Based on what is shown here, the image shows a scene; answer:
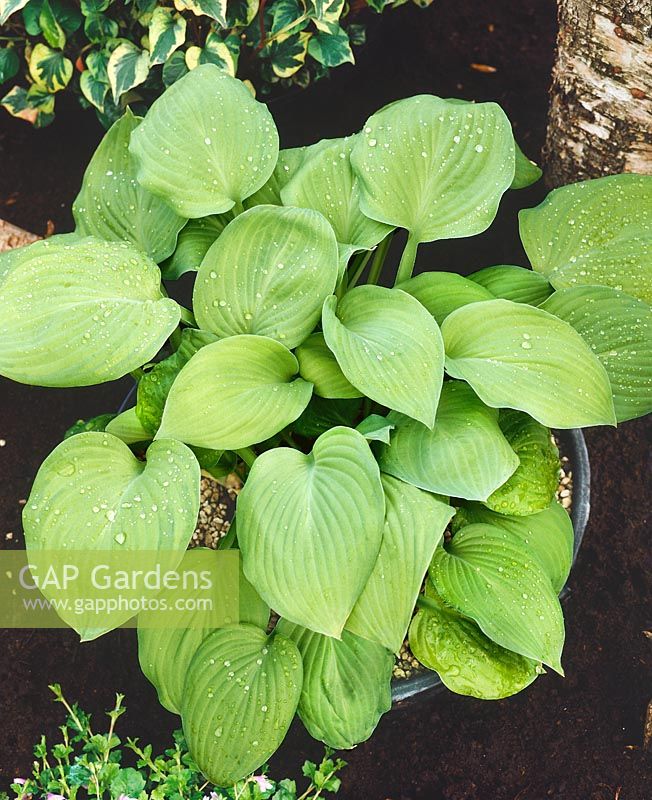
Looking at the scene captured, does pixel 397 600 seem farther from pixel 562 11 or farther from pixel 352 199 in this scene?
pixel 562 11

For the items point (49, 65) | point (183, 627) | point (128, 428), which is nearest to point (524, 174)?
point (128, 428)

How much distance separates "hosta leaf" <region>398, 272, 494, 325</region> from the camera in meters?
1.15

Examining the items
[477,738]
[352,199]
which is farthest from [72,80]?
[477,738]

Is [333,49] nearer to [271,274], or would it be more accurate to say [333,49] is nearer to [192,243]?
[192,243]

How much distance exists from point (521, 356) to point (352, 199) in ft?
1.15

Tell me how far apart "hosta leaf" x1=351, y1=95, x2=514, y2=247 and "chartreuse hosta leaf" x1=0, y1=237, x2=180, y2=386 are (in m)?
0.34

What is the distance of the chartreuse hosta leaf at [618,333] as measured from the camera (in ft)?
3.65

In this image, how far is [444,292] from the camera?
3.82 feet

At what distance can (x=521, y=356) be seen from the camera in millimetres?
1044

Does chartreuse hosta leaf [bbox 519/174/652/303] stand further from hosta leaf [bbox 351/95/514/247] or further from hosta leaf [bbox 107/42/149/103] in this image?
hosta leaf [bbox 107/42/149/103]

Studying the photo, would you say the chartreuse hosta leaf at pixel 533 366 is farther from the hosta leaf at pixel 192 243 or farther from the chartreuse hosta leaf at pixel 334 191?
the hosta leaf at pixel 192 243

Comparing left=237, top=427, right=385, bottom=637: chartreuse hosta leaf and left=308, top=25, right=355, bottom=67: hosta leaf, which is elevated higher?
left=308, top=25, right=355, bottom=67: hosta leaf

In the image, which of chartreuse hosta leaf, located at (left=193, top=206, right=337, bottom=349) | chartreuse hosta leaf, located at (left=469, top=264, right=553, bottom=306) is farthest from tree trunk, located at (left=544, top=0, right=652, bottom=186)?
chartreuse hosta leaf, located at (left=193, top=206, right=337, bottom=349)

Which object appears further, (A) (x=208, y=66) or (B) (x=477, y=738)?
(B) (x=477, y=738)
